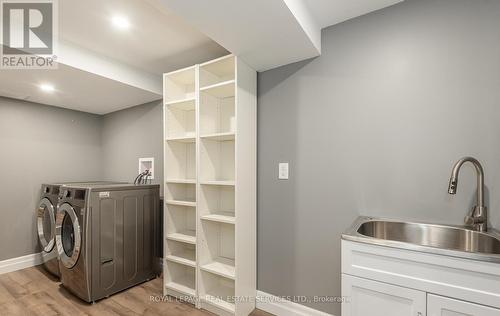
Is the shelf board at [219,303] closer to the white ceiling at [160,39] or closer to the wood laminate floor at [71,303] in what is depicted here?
the wood laminate floor at [71,303]

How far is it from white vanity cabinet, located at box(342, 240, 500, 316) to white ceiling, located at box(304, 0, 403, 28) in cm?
149

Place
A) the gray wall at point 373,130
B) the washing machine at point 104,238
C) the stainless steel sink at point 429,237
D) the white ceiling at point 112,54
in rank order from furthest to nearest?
the washing machine at point 104,238 < the white ceiling at point 112,54 < the gray wall at point 373,130 < the stainless steel sink at point 429,237

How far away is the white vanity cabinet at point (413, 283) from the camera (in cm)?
92

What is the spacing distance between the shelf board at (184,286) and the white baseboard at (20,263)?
6.75ft

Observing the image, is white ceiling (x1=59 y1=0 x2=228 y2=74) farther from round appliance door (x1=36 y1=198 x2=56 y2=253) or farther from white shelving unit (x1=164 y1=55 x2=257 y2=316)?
round appliance door (x1=36 y1=198 x2=56 y2=253)

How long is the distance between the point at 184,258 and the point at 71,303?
41.7 inches

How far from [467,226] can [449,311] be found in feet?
1.77

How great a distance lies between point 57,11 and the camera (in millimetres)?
1583

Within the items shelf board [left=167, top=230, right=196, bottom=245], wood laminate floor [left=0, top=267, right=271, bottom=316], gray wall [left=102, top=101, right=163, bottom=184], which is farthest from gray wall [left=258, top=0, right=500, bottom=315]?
gray wall [left=102, top=101, right=163, bottom=184]

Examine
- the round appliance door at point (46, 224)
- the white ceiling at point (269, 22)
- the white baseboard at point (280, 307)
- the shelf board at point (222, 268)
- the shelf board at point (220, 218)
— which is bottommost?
the white baseboard at point (280, 307)

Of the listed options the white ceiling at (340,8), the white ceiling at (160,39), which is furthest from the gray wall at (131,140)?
the white ceiling at (340,8)

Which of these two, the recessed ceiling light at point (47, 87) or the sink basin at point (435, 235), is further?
the recessed ceiling light at point (47, 87)

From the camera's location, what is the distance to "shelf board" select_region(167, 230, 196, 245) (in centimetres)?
206

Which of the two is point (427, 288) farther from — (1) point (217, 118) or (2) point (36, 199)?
(2) point (36, 199)
